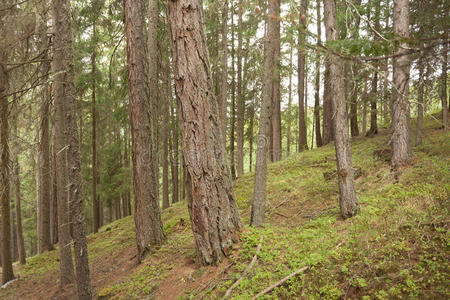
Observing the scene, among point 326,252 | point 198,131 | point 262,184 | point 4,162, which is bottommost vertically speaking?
point 326,252

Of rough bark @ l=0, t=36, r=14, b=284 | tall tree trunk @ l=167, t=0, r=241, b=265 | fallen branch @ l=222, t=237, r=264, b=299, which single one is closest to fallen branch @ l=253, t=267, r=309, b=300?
fallen branch @ l=222, t=237, r=264, b=299

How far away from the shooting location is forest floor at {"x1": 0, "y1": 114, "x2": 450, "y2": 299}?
3.58 meters

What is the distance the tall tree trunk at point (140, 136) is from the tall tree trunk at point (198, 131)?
2.27 meters

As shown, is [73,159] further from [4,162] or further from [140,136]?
[4,162]

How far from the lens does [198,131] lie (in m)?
4.70

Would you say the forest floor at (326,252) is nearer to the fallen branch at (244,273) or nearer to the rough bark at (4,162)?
the fallen branch at (244,273)

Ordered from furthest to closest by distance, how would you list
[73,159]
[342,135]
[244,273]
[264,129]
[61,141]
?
[61,141] < [264,129] < [342,135] < [73,159] < [244,273]

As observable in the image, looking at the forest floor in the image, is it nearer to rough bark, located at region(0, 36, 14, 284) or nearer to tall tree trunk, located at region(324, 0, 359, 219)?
tall tree trunk, located at region(324, 0, 359, 219)

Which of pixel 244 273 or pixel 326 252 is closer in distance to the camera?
pixel 244 273

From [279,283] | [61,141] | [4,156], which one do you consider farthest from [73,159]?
[4,156]

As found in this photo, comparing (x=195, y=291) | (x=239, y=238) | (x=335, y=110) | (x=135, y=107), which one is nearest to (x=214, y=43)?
(x=135, y=107)

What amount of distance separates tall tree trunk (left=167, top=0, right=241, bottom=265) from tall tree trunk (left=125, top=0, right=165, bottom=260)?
2267 mm

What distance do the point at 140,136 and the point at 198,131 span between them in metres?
2.68

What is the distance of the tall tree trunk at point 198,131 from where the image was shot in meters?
4.68
